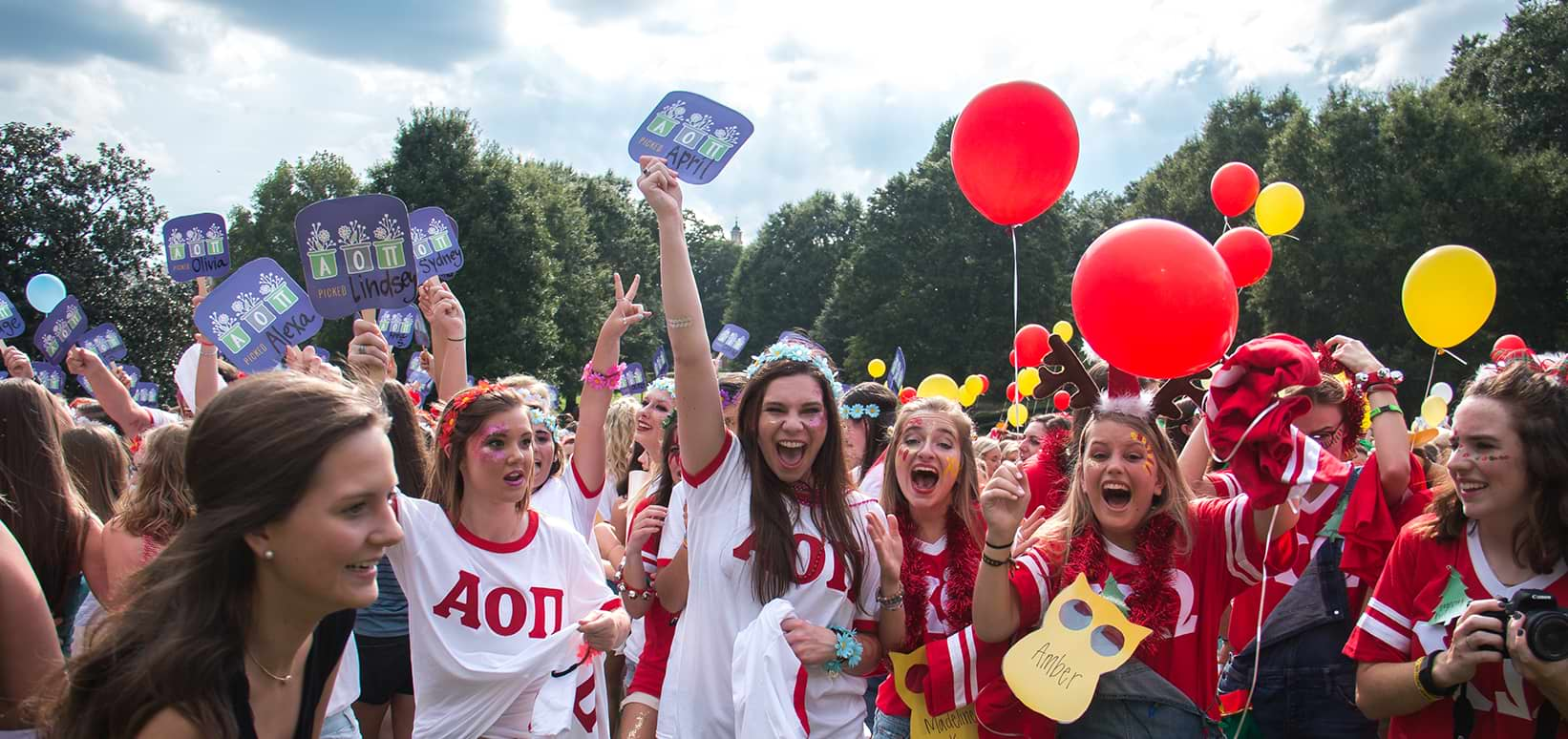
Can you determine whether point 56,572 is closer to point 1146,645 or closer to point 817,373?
point 817,373

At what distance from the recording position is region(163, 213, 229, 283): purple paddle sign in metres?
7.35

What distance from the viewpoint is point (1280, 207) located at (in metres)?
8.45

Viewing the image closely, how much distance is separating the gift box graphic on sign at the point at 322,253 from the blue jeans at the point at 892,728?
334cm

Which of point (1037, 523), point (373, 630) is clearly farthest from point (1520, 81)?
point (373, 630)

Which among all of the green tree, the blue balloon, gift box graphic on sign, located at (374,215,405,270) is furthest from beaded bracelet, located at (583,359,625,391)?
the green tree

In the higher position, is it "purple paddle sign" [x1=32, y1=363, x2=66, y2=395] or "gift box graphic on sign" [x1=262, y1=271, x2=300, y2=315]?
"gift box graphic on sign" [x1=262, y1=271, x2=300, y2=315]

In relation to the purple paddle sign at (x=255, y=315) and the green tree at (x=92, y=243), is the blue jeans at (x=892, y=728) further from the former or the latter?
the green tree at (x=92, y=243)

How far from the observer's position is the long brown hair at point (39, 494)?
11.3 ft

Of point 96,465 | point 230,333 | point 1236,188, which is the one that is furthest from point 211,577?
point 1236,188

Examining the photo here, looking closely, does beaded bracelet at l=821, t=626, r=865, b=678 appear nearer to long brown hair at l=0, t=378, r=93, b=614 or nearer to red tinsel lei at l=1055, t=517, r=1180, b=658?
red tinsel lei at l=1055, t=517, r=1180, b=658

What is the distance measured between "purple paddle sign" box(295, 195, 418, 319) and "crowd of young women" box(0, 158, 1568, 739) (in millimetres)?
642

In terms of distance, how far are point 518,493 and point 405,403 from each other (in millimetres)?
→ 1105

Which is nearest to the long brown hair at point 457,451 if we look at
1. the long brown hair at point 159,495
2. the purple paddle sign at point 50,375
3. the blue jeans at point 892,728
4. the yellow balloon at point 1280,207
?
the long brown hair at point 159,495

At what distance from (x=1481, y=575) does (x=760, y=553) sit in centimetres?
205
